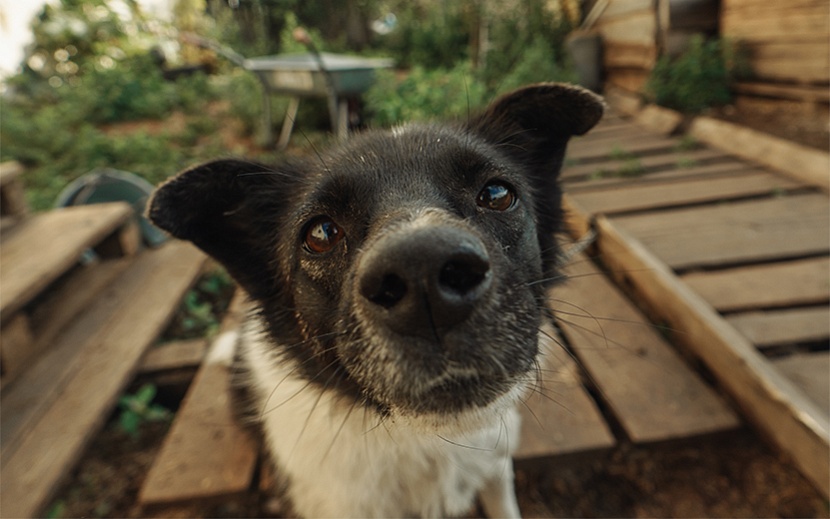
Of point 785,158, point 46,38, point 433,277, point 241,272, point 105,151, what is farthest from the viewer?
point 46,38

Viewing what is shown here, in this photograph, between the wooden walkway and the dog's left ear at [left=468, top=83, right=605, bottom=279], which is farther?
the wooden walkway

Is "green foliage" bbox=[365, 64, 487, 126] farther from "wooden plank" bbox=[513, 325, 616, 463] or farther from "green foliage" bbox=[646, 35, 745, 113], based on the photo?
"wooden plank" bbox=[513, 325, 616, 463]

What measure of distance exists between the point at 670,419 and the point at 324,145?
1.85 m

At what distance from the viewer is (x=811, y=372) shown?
1.99m

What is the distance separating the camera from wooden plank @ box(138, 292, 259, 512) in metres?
2.00

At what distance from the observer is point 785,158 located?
380 centimetres

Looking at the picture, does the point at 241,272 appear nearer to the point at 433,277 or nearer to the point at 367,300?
the point at 367,300

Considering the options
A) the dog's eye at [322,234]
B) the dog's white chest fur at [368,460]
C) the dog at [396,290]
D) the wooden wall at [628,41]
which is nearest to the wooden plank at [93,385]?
the dog at [396,290]

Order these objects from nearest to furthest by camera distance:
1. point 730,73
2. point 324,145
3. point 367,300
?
point 367,300, point 324,145, point 730,73

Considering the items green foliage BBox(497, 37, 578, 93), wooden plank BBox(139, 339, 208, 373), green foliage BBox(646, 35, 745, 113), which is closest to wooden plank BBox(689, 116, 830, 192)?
green foliage BBox(646, 35, 745, 113)

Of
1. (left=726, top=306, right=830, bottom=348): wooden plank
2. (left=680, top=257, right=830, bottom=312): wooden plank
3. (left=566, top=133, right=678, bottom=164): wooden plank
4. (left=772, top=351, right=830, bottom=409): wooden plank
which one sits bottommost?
(left=772, top=351, right=830, bottom=409): wooden plank

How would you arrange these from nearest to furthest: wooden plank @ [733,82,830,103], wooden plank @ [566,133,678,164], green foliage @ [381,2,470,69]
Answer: wooden plank @ [733,82,830,103], wooden plank @ [566,133,678,164], green foliage @ [381,2,470,69]

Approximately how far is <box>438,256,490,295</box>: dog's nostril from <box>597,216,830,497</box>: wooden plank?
1.47 m

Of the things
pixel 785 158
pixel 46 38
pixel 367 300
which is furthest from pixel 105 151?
pixel 785 158
